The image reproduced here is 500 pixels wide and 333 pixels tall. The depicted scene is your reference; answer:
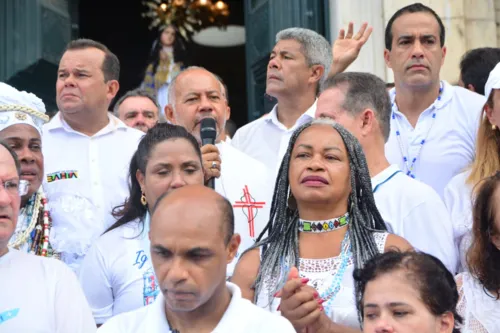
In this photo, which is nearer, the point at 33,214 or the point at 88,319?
the point at 88,319

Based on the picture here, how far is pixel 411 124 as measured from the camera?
6156mm

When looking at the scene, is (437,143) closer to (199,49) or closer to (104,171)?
(104,171)

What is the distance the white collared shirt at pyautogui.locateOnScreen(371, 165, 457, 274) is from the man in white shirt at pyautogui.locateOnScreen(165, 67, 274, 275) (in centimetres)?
87

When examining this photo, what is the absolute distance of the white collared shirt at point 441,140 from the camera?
19.5 feet

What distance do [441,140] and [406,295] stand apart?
204cm

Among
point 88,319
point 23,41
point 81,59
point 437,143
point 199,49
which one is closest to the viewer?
point 88,319

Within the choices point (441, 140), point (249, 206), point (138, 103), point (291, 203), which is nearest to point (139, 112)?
point (138, 103)

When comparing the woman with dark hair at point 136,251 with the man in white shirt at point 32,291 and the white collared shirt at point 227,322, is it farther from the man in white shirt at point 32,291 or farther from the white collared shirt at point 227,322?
the white collared shirt at point 227,322

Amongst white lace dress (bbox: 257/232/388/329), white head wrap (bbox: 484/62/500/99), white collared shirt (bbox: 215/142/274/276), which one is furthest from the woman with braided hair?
white head wrap (bbox: 484/62/500/99)

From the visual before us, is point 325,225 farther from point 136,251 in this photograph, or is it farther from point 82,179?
point 82,179

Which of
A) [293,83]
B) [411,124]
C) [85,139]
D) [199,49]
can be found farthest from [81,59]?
[199,49]

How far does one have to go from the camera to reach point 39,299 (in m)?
4.44

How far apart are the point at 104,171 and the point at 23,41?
2676mm

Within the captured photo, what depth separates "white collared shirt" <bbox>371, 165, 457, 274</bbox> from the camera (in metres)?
4.94
